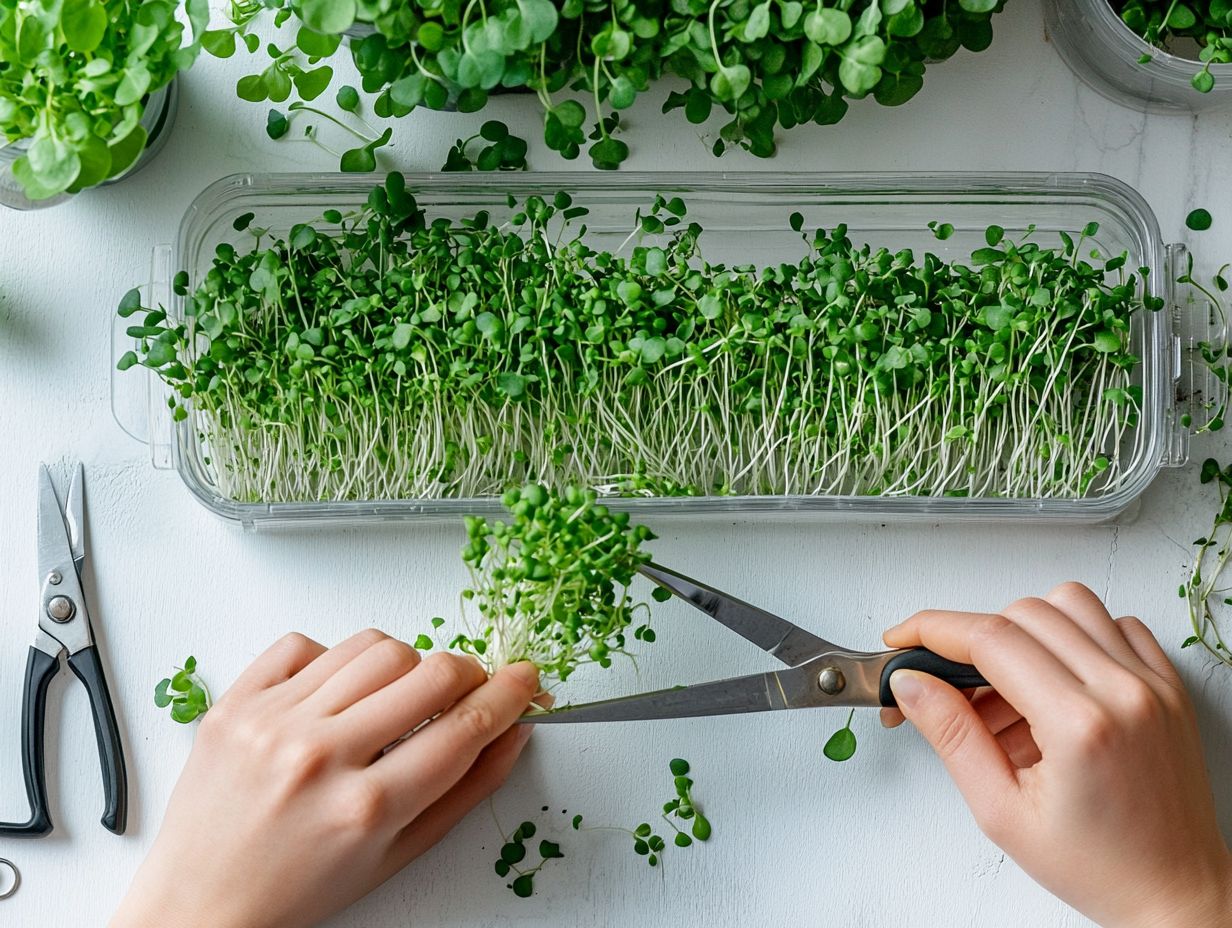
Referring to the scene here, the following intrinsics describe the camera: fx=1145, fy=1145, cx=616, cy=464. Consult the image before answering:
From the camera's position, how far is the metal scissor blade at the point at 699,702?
1.21m

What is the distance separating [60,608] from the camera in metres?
1.33

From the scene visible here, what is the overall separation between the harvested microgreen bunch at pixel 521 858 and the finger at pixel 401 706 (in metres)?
0.23

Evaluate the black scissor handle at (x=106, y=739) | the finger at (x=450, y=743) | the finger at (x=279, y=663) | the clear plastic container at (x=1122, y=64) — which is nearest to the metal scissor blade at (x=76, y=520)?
the black scissor handle at (x=106, y=739)

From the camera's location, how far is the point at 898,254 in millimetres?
1268

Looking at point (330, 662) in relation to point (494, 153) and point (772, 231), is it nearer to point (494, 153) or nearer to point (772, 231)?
point (494, 153)

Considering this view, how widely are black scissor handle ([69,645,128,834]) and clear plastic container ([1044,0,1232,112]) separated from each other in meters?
1.36

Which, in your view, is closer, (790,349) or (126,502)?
(790,349)

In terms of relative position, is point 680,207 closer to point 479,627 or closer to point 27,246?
point 479,627

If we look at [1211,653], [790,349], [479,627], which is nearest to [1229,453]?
[1211,653]

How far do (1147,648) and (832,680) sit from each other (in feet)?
1.17

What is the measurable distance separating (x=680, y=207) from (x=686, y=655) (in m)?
0.52

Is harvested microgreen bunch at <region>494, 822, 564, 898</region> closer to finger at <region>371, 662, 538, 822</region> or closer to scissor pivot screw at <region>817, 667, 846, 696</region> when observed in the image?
finger at <region>371, 662, 538, 822</region>

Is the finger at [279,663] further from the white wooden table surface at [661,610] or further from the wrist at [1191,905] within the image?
the wrist at [1191,905]

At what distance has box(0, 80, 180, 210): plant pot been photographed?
51.3 inches
